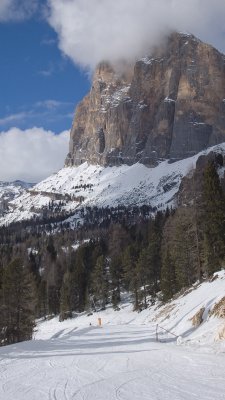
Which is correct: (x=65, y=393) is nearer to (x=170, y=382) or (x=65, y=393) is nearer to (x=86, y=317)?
(x=170, y=382)

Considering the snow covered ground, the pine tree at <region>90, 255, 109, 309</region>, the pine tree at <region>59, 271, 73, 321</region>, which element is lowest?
the pine tree at <region>59, 271, 73, 321</region>

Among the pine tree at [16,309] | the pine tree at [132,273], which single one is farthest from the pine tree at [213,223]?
the pine tree at [132,273]

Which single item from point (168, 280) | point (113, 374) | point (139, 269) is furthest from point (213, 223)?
point (113, 374)

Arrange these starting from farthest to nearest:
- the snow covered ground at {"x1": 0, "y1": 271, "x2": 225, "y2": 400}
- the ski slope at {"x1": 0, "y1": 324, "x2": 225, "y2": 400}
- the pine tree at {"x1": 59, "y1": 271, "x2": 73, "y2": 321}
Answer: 1. the pine tree at {"x1": 59, "y1": 271, "x2": 73, "y2": 321}
2. the snow covered ground at {"x1": 0, "y1": 271, "x2": 225, "y2": 400}
3. the ski slope at {"x1": 0, "y1": 324, "x2": 225, "y2": 400}

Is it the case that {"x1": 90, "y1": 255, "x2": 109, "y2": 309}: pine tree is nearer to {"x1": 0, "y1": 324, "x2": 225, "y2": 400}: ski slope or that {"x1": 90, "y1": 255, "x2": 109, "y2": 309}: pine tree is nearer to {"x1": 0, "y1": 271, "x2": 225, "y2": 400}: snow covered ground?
{"x1": 0, "y1": 271, "x2": 225, "y2": 400}: snow covered ground

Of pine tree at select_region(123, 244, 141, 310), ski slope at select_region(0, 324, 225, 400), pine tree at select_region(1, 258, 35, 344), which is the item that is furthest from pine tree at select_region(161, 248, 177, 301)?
ski slope at select_region(0, 324, 225, 400)

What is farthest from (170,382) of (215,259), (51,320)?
(51,320)

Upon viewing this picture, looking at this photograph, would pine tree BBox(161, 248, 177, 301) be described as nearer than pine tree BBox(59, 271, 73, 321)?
Yes

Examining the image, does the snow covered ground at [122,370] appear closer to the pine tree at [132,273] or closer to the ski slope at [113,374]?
the ski slope at [113,374]

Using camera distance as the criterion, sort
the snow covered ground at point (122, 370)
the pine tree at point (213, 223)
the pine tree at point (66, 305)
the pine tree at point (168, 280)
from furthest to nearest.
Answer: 1. the pine tree at point (66, 305)
2. the pine tree at point (168, 280)
3. the pine tree at point (213, 223)
4. the snow covered ground at point (122, 370)

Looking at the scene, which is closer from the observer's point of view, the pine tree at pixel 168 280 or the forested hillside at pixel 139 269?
the forested hillside at pixel 139 269

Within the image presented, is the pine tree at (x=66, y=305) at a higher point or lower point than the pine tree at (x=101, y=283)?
lower

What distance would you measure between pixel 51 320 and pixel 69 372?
241ft

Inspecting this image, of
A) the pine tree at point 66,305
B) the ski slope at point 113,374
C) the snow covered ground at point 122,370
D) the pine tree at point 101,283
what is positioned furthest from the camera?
the pine tree at point 66,305
